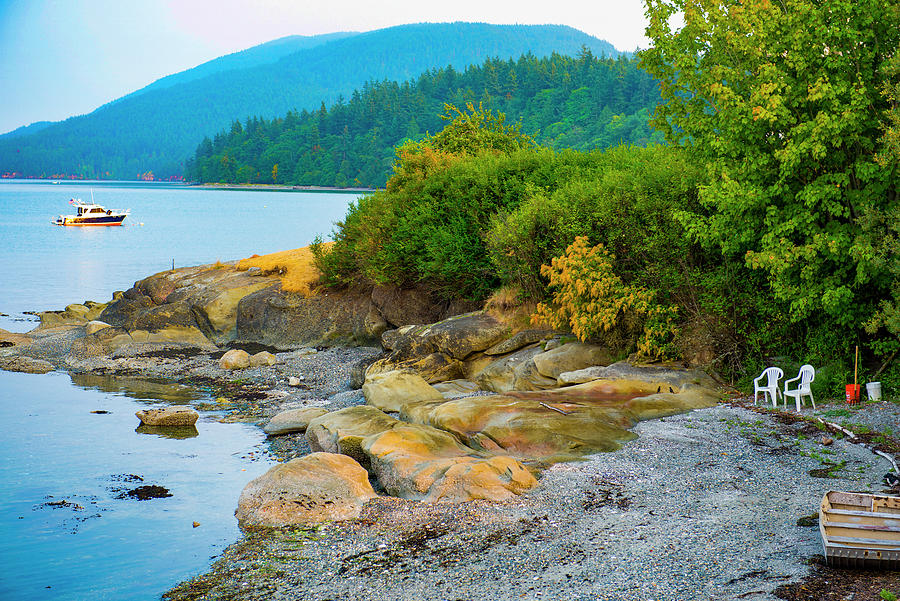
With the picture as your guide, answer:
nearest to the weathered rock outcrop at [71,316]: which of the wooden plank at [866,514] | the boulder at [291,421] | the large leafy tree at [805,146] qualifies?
the boulder at [291,421]

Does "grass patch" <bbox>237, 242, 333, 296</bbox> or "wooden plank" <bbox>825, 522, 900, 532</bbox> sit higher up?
"grass patch" <bbox>237, 242, 333, 296</bbox>

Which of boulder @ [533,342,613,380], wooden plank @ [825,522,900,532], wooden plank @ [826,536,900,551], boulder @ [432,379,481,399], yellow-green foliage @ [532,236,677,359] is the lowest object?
boulder @ [432,379,481,399]

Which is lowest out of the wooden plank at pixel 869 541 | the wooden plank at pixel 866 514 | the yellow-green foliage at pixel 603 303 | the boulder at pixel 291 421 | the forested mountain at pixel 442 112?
the boulder at pixel 291 421

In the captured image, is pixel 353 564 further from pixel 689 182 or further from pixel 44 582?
pixel 689 182

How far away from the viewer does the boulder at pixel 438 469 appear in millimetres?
11578

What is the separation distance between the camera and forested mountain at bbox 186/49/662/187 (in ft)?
367

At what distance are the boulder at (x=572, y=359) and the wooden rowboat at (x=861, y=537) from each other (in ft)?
32.8

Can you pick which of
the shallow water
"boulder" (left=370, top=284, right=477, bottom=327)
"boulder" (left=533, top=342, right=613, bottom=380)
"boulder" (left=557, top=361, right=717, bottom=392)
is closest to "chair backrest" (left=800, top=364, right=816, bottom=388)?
"boulder" (left=557, top=361, right=717, bottom=392)

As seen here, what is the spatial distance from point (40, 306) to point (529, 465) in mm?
39775

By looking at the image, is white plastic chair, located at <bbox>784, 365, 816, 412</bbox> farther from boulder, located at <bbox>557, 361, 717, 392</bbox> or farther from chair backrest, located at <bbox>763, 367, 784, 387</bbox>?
boulder, located at <bbox>557, 361, 717, 392</bbox>

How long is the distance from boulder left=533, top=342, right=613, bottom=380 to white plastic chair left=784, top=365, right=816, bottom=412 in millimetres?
4250

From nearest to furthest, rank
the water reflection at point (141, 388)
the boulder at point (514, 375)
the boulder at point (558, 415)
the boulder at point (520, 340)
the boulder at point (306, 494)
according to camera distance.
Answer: the boulder at point (306, 494)
the boulder at point (558, 415)
the boulder at point (514, 375)
the boulder at point (520, 340)
the water reflection at point (141, 388)

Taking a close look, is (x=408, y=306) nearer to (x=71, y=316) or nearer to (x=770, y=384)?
(x=770, y=384)

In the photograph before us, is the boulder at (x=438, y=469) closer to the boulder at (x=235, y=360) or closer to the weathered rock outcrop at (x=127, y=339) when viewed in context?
the boulder at (x=235, y=360)
